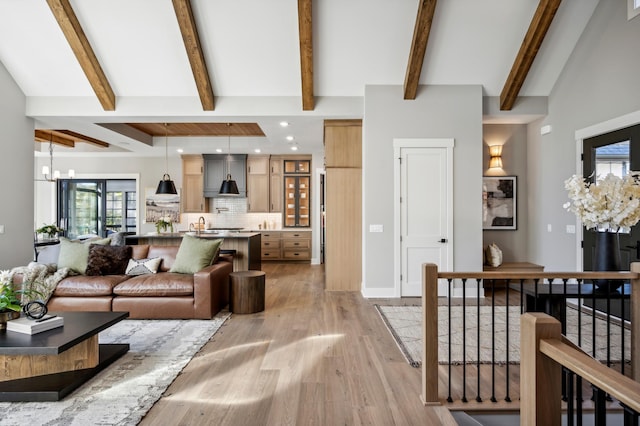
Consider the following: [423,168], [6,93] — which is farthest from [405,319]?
[6,93]

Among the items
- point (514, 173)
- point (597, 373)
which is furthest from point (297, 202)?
point (597, 373)

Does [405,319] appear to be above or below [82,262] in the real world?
below

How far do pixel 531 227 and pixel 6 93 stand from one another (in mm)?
8305

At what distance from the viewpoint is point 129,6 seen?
456 cm

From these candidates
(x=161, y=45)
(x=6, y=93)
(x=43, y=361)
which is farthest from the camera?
(x=6, y=93)

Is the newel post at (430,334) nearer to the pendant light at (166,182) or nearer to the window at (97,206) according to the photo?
the pendant light at (166,182)

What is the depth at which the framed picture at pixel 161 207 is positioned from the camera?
9.46m

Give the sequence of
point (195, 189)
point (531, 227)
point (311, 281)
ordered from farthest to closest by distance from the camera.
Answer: point (195, 189), point (311, 281), point (531, 227)

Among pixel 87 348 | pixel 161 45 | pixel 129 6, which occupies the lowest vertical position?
pixel 87 348

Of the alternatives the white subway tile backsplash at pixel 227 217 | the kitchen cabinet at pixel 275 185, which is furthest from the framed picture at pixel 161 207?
the kitchen cabinet at pixel 275 185

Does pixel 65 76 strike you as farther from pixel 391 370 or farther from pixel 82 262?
pixel 391 370

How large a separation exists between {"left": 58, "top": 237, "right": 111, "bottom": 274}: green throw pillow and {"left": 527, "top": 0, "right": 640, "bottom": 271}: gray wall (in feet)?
21.4

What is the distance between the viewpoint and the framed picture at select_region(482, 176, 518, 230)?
6.22m

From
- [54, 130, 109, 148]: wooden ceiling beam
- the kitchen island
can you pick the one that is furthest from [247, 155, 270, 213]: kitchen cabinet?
[54, 130, 109, 148]: wooden ceiling beam
